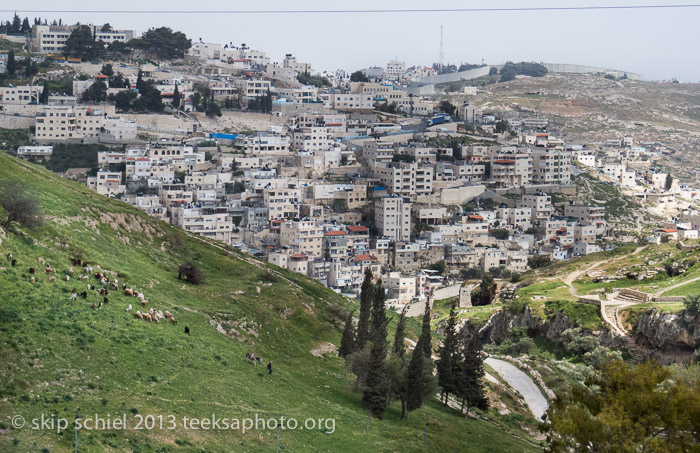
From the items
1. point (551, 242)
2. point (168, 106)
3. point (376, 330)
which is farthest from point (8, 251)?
point (168, 106)

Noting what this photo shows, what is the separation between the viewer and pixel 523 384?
88.8ft

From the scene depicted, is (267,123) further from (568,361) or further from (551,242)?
(568,361)

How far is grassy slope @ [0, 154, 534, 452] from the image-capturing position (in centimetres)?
1434

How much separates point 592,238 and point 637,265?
64.7ft

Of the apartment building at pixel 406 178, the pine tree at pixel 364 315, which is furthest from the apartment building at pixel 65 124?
the pine tree at pixel 364 315

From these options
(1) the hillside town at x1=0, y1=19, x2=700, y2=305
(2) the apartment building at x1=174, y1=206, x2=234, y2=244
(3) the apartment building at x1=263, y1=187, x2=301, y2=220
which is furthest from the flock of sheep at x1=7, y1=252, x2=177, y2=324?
(3) the apartment building at x1=263, y1=187, x2=301, y2=220

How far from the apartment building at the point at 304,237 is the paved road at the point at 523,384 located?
2023 cm

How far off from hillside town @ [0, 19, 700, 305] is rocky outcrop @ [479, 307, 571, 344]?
845cm

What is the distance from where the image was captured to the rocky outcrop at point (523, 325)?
33219 millimetres

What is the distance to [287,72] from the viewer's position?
8162 cm

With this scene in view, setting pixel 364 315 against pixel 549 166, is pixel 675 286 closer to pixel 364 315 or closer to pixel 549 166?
pixel 364 315

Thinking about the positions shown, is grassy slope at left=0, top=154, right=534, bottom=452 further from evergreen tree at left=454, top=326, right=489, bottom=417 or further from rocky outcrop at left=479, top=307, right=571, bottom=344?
rocky outcrop at left=479, top=307, right=571, bottom=344

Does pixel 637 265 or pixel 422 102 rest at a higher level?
pixel 422 102

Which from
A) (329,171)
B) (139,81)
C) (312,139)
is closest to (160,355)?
(329,171)
